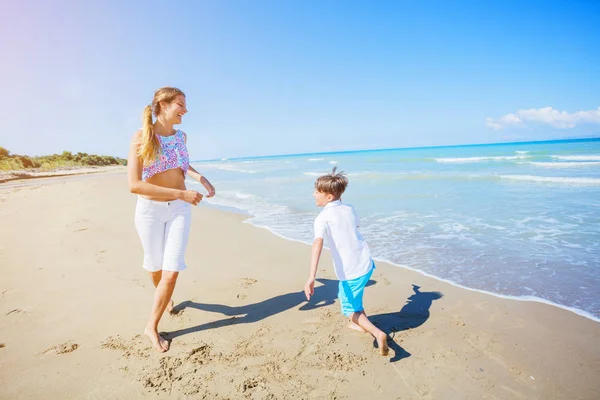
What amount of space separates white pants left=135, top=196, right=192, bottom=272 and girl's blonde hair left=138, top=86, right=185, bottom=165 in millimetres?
425

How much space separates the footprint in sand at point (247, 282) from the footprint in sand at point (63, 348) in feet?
6.06

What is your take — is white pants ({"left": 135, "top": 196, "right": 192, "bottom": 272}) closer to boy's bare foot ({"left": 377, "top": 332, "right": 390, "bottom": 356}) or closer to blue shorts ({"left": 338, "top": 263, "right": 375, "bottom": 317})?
blue shorts ({"left": 338, "top": 263, "right": 375, "bottom": 317})

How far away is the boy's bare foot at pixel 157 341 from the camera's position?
2.76m

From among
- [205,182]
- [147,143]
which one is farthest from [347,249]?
[147,143]

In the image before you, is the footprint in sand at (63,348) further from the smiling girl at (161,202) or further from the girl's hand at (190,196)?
the girl's hand at (190,196)

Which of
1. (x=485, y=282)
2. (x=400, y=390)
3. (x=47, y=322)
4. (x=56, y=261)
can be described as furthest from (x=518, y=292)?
(x=56, y=261)

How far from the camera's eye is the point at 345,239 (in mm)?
2857

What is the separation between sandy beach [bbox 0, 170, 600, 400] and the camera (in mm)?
2312

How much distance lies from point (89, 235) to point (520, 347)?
24.6ft

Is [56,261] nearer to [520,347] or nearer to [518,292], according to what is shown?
[520,347]

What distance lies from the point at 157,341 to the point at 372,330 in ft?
6.31

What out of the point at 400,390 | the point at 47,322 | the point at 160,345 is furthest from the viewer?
the point at 47,322

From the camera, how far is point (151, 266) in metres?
3.01

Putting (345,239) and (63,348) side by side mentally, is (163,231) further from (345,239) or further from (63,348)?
(345,239)
